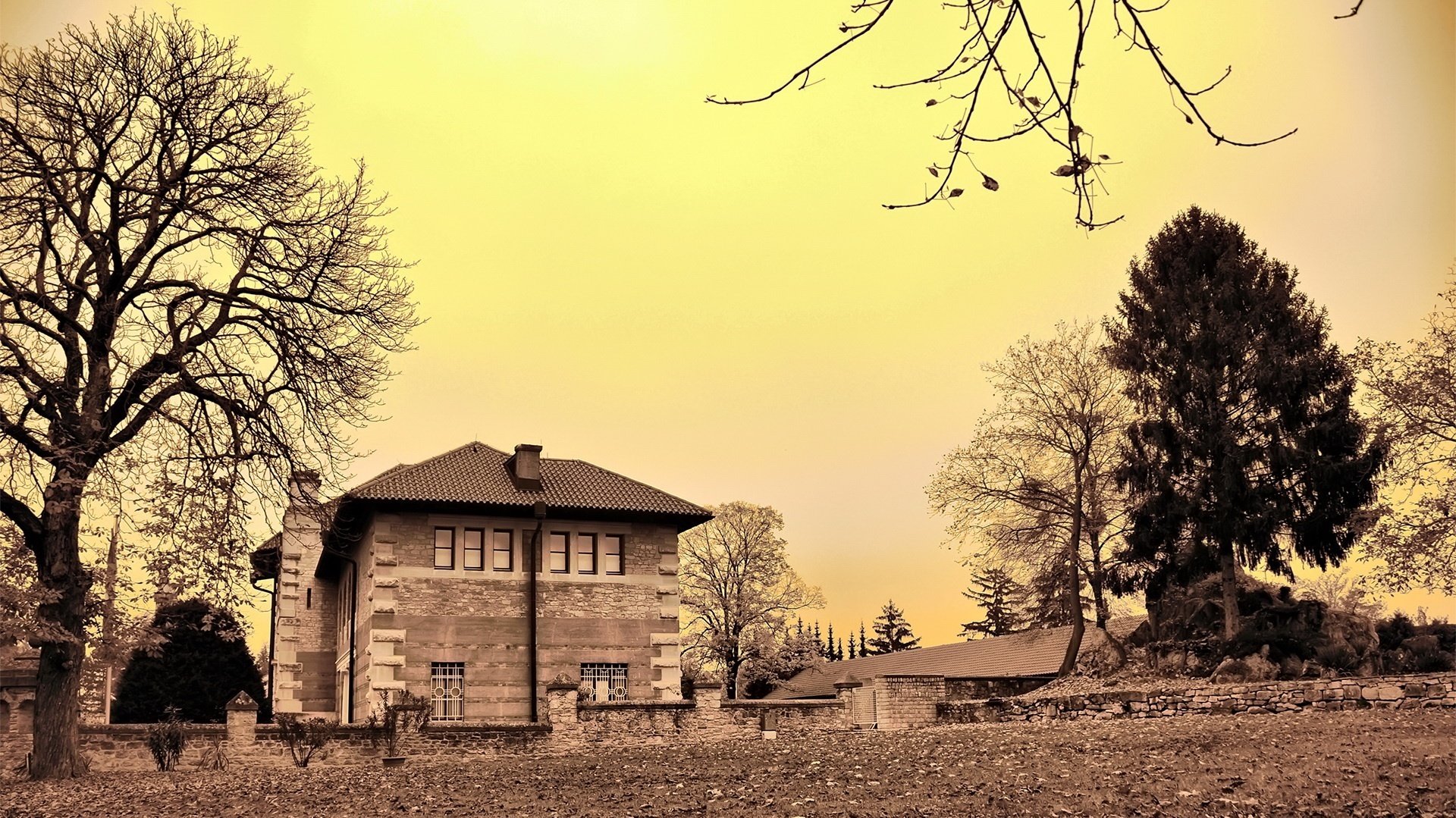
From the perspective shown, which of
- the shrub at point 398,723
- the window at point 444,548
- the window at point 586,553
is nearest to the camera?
the shrub at point 398,723

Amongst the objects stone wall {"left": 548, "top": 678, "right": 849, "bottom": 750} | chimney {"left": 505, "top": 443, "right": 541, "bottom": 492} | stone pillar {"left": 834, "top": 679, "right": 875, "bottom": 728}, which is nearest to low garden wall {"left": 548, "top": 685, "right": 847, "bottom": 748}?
stone wall {"left": 548, "top": 678, "right": 849, "bottom": 750}

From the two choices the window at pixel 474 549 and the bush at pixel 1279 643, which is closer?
the bush at pixel 1279 643

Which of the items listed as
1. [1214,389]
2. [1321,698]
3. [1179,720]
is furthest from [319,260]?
[1214,389]

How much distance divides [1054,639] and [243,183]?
106 feet

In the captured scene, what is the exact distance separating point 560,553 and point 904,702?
371 inches

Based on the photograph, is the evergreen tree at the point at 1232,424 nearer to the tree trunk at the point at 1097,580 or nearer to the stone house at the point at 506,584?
the tree trunk at the point at 1097,580

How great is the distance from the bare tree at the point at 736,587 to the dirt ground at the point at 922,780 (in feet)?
90.7

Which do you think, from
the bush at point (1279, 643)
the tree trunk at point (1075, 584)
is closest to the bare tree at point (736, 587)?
the tree trunk at point (1075, 584)

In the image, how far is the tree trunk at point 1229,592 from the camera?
28.7m

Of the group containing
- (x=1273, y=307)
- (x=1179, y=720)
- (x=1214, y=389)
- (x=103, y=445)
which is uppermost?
(x=1273, y=307)

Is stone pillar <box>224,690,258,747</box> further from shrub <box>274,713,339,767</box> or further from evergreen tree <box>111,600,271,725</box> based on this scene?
evergreen tree <box>111,600,271,725</box>

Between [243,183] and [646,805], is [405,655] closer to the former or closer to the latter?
[243,183]

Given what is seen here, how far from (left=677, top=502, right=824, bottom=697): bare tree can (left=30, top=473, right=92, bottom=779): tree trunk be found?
30.1 metres

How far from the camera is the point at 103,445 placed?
18062 mm
